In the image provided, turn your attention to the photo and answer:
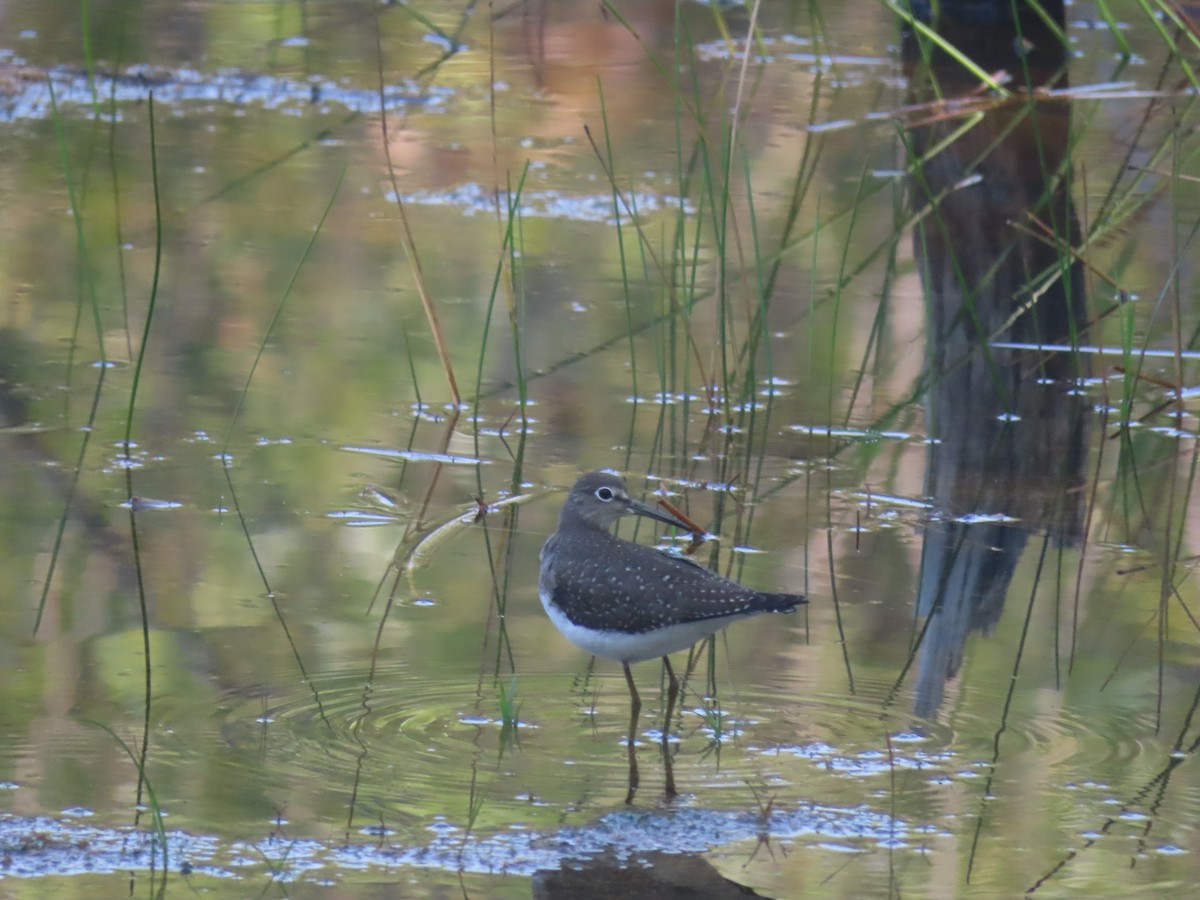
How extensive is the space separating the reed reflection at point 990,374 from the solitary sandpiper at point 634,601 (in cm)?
54

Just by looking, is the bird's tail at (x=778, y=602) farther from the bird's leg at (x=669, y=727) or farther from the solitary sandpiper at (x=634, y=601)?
A: the bird's leg at (x=669, y=727)

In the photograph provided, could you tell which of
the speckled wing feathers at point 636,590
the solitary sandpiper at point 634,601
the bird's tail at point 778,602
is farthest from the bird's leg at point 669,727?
the bird's tail at point 778,602

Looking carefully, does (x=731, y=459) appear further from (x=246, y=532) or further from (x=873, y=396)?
(x=246, y=532)

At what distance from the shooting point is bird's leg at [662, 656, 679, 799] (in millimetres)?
3695

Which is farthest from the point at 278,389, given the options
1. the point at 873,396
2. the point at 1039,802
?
the point at 1039,802

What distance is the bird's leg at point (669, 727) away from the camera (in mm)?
3695

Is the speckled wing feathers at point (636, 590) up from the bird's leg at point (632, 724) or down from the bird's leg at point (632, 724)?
up

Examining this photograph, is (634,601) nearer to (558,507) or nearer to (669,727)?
(669,727)

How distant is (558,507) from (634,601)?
1.44 m

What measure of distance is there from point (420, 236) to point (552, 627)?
385cm

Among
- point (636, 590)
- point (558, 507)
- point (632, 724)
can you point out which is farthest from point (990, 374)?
point (632, 724)

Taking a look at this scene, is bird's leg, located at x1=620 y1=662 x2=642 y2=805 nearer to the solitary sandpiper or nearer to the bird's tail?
the solitary sandpiper

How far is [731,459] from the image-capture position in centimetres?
573

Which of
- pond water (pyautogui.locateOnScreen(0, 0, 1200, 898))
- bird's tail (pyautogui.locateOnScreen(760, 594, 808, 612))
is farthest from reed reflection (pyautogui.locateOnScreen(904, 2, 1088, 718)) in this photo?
Answer: bird's tail (pyautogui.locateOnScreen(760, 594, 808, 612))
